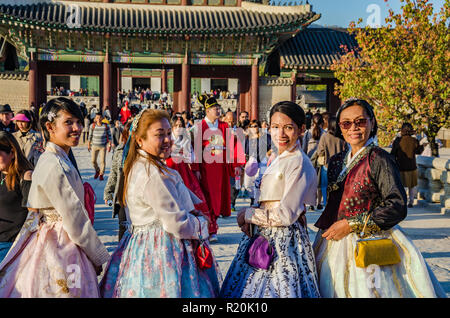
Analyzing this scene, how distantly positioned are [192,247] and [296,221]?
69cm

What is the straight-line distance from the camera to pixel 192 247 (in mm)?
2957

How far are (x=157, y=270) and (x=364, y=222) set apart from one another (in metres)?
1.25

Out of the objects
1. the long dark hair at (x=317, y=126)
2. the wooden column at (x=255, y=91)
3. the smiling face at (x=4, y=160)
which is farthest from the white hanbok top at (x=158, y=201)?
the wooden column at (x=255, y=91)

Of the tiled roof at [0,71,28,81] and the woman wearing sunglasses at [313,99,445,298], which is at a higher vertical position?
the tiled roof at [0,71,28,81]

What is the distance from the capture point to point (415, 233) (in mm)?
7211

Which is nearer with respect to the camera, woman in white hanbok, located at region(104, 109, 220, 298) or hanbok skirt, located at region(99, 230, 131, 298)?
woman in white hanbok, located at region(104, 109, 220, 298)

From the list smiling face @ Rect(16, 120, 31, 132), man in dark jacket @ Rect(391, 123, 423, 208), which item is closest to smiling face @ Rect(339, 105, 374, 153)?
smiling face @ Rect(16, 120, 31, 132)

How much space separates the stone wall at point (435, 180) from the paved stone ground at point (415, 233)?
0.65 feet

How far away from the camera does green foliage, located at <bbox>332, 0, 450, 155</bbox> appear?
9.75 m

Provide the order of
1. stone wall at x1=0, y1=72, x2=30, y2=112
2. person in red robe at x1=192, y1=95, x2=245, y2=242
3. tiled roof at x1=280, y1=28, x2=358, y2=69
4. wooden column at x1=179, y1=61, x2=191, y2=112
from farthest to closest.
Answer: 1. wooden column at x1=179, y1=61, x2=191, y2=112
2. stone wall at x1=0, y1=72, x2=30, y2=112
3. tiled roof at x1=280, y1=28, x2=358, y2=69
4. person in red robe at x1=192, y1=95, x2=245, y2=242

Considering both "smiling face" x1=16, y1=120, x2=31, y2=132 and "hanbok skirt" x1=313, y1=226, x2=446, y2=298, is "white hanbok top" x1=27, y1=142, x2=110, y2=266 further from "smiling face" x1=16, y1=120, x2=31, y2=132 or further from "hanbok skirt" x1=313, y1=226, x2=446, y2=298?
"smiling face" x1=16, y1=120, x2=31, y2=132

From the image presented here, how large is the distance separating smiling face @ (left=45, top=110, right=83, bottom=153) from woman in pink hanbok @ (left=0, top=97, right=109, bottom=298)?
2.3 inches
